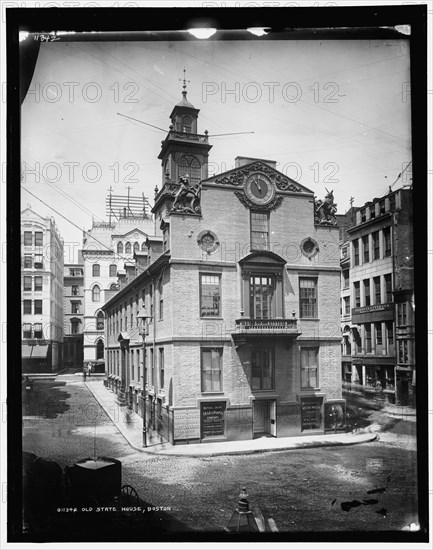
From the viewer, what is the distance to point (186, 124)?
6293mm

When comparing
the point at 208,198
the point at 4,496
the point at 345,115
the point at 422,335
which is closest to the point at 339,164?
the point at 345,115

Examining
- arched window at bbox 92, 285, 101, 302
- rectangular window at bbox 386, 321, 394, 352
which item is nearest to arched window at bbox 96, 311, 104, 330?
arched window at bbox 92, 285, 101, 302

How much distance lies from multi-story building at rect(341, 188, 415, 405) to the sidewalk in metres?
0.77

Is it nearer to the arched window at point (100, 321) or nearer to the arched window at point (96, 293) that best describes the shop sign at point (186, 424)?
the arched window at point (100, 321)

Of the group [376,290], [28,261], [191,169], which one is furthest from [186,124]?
[376,290]

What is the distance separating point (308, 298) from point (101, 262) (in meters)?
3.00

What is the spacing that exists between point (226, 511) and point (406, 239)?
4.36 meters

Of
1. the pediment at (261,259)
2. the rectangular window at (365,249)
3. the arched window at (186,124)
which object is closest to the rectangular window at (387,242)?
the rectangular window at (365,249)

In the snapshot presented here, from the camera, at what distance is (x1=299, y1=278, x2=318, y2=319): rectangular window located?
6.57 metres

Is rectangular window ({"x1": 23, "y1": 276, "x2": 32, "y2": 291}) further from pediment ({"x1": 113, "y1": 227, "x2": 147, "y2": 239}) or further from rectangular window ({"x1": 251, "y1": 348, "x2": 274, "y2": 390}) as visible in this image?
rectangular window ({"x1": 251, "y1": 348, "x2": 274, "y2": 390})

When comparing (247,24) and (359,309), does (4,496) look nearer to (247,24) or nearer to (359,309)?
(359,309)

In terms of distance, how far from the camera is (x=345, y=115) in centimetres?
636

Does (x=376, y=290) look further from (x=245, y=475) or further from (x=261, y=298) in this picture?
(x=245, y=475)

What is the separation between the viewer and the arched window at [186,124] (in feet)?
20.6
